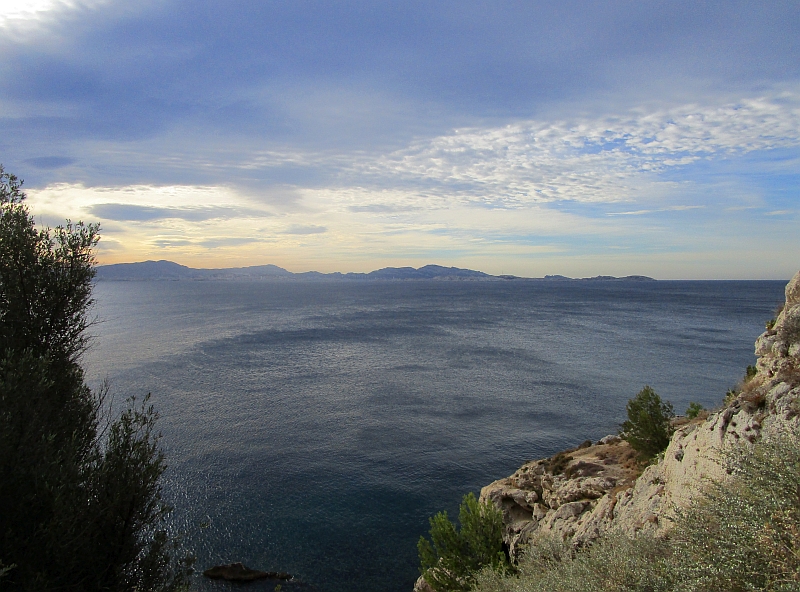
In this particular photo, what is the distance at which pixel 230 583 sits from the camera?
24.1 metres

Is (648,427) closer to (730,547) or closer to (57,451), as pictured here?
(730,547)

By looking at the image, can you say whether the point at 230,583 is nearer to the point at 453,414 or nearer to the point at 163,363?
the point at 453,414

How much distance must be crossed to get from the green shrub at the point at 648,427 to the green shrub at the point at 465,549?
9.13 meters

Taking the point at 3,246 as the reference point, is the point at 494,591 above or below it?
below

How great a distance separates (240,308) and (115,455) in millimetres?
149167

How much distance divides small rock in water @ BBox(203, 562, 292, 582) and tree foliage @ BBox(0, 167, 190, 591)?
1318 centimetres

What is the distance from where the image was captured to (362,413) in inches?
1896

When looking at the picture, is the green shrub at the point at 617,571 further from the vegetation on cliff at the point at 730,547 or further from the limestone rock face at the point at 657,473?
the limestone rock face at the point at 657,473

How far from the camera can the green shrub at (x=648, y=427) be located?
23.8 meters

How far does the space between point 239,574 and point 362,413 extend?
24171 mm

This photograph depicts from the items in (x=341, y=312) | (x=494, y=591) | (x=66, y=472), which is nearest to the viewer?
(x=66, y=472)

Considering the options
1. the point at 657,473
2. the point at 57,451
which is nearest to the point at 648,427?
the point at 657,473

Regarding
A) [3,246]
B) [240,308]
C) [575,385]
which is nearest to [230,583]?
[3,246]

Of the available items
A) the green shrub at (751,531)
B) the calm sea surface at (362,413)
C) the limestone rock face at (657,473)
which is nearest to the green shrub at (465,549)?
the limestone rock face at (657,473)
